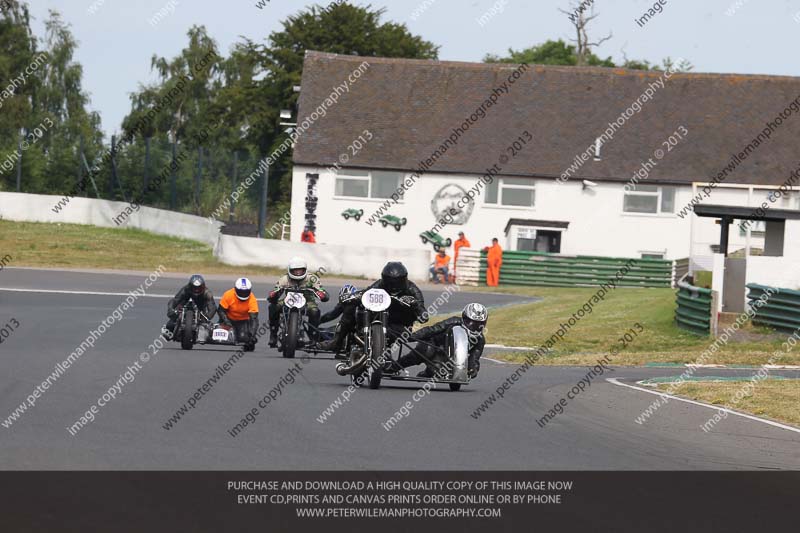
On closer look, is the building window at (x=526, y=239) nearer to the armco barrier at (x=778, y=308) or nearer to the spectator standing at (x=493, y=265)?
the spectator standing at (x=493, y=265)

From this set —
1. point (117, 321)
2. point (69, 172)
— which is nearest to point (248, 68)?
point (69, 172)

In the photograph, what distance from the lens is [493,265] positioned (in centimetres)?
4353

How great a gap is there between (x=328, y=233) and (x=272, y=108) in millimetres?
17124

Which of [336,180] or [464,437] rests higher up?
[336,180]

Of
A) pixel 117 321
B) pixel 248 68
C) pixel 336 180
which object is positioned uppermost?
pixel 248 68

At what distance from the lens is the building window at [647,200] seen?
50.7 metres

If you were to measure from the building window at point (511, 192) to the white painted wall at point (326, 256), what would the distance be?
8.83 m

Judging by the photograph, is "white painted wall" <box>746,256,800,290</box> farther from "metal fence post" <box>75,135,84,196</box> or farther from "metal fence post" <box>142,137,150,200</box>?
"metal fence post" <box>75,135,84,196</box>

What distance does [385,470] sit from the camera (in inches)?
370

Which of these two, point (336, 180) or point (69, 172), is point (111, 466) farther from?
point (69, 172)

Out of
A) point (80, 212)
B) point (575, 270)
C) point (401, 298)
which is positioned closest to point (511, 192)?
point (575, 270)

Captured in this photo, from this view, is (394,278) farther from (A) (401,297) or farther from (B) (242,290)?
(B) (242,290)

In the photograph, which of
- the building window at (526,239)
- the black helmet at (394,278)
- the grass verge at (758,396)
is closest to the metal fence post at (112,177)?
the building window at (526,239)

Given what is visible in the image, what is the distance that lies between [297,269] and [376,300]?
4936mm
